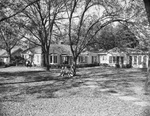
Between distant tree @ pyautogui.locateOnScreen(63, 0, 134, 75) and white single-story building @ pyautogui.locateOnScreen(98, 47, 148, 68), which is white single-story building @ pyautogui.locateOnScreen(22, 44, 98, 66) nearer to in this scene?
white single-story building @ pyautogui.locateOnScreen(98, 47, 148, 68)

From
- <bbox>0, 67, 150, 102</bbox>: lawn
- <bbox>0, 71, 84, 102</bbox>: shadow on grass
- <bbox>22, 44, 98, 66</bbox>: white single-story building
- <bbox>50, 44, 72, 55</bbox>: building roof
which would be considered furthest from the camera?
<bbox>50, 44, 72, 55</bbox>: building roof

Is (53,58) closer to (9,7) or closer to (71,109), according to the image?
(9,7)

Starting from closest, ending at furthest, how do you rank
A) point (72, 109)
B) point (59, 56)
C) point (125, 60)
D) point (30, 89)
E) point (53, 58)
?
point (72, 109), point (30, 89), point (125, 60), point (53, 58), point (59, 56)

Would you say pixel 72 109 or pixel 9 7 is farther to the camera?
pixel 9 7

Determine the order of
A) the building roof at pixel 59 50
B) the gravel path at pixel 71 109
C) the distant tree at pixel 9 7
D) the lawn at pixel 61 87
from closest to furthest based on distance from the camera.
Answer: the gravel path at pixel 71 109, the lawn at pixel 61 87, the distant tree at pixel 9 7, the building roof at pixel 59 50

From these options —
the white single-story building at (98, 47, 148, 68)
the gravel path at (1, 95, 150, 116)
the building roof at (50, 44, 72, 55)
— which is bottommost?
the gravel path at (1, 95, 150, 116)

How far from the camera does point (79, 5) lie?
61.4 ft

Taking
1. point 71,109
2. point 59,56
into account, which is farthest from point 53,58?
point 71,109

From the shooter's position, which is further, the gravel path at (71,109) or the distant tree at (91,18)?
the distant tree at (91,18)

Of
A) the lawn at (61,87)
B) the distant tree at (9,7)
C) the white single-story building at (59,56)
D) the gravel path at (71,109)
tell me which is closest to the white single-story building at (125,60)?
the white single-story building at (59,56)

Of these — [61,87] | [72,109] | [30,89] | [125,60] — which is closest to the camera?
[72,109]

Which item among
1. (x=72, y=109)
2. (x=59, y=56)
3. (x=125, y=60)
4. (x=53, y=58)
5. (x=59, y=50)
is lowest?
(x=72, y=109)

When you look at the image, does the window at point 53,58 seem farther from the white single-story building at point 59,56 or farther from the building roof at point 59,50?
the building roof at point 59,50

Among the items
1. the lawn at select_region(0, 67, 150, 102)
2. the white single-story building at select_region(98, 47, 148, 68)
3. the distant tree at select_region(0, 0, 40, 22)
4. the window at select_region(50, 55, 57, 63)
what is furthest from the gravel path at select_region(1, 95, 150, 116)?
the window at select_region(50, 55, 57, 63)
